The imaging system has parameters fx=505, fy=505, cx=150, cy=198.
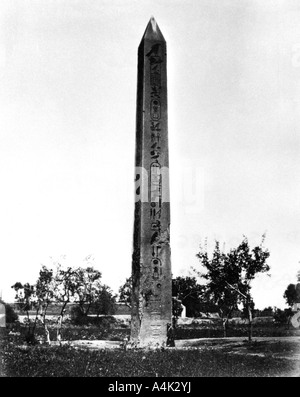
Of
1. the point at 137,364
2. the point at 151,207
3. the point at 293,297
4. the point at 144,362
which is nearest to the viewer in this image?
the point at 137,364

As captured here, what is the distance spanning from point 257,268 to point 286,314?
26.6ft

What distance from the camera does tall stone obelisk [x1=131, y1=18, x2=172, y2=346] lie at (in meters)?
11.2

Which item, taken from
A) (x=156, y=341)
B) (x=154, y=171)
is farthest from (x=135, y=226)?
(x=156, y=341)

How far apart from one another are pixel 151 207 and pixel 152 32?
4.46m

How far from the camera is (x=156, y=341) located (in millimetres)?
11203

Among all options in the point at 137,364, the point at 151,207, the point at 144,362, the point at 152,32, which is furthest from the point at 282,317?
the point at 152,32

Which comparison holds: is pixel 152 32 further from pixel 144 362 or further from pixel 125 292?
pixel 125 292

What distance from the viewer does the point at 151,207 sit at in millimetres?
11633

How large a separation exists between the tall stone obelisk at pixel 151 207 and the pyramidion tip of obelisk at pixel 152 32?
4 cm

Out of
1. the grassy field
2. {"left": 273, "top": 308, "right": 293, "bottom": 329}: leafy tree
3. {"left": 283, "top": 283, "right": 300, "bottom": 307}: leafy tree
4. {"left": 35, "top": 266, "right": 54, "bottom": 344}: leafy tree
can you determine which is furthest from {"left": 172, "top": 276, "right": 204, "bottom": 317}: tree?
the grassy field

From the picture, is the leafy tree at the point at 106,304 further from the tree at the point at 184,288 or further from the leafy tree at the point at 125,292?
the tree at the point at 184,288

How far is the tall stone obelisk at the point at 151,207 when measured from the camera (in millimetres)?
11242

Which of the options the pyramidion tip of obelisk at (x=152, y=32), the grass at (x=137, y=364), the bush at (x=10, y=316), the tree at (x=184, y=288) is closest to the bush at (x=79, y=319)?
the bush at (x=10, y=316)
